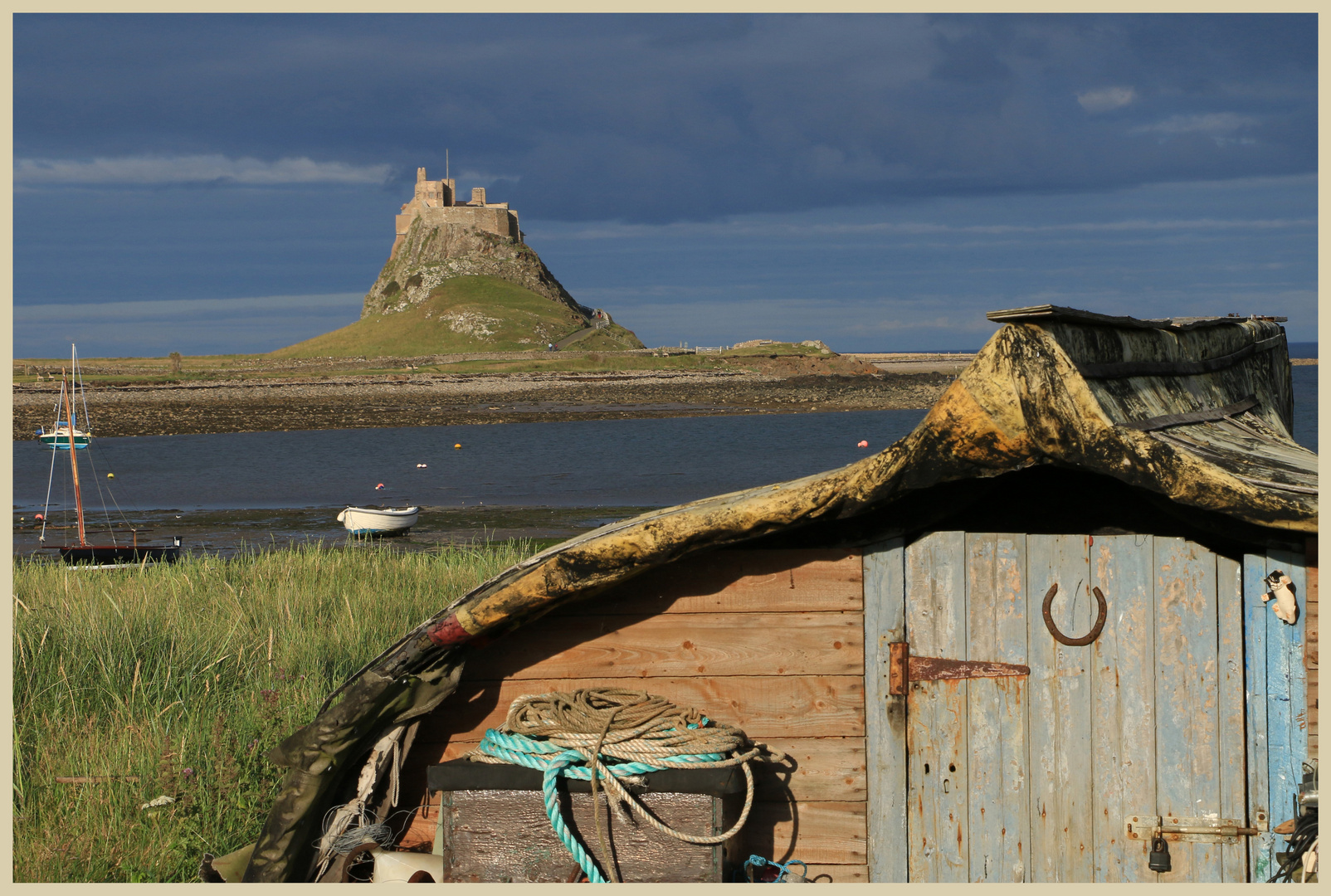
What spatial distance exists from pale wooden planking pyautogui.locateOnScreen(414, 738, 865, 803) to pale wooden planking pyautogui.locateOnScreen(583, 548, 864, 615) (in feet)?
1.83

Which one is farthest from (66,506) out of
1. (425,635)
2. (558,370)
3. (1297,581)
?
(558,370)

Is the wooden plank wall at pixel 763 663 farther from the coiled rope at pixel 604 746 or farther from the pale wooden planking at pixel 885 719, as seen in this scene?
the coiled rope at pixel 604 746

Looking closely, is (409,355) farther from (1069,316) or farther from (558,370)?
(1069,316)

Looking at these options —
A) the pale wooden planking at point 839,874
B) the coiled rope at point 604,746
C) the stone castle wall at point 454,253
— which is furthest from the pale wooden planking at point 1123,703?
the stone castle wall at point 454,253

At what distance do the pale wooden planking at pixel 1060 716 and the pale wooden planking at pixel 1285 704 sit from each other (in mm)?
655

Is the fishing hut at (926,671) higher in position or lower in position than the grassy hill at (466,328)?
lower

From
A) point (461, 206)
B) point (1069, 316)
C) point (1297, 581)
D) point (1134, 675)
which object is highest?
point (461, 206)

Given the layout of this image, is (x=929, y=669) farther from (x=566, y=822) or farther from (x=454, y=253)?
(x=454, y=253)

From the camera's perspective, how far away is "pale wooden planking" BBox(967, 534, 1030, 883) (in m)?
4.36

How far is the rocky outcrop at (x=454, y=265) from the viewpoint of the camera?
155m

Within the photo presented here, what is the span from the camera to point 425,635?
13.8 feet

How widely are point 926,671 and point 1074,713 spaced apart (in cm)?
59

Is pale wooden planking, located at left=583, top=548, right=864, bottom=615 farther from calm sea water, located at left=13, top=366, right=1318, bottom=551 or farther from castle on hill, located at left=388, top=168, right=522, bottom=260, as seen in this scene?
castle on hill, located at left=388, top=168, right=522, bottom=260

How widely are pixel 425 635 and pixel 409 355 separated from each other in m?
118
